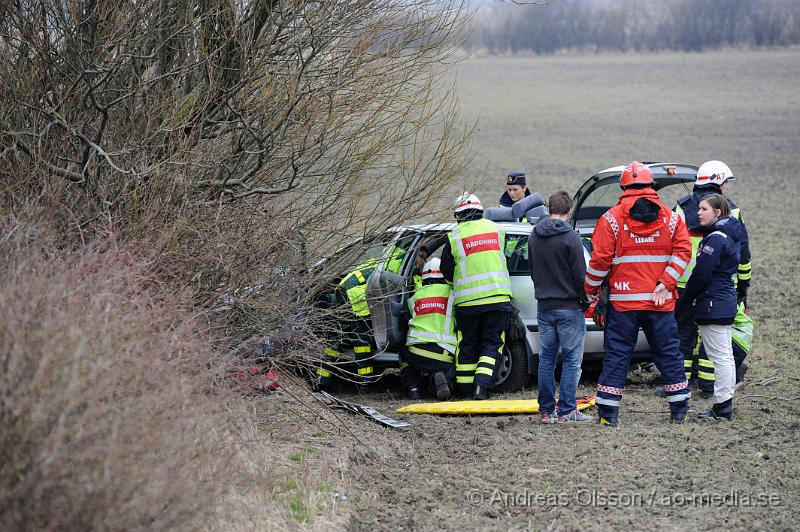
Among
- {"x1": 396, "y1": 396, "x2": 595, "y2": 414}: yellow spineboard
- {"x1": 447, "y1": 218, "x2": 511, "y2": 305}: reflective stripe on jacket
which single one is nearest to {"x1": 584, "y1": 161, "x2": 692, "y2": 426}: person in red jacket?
{"x1": 396, "y1": 396, "x2": 595, "y2": 414}: yellow spineboard

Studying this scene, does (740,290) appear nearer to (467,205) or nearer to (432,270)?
(467,205)

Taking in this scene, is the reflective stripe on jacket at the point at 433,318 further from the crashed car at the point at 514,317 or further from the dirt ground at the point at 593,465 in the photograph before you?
the dirt ground at the point at 593,465

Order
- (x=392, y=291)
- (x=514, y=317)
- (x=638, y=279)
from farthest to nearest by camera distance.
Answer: (x=514, y=317)
(x=392, y=291)
(x=638, y=279)

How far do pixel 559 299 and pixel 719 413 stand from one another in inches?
60.2

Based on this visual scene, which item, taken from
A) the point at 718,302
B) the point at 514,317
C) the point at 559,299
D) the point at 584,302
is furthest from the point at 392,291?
the point at 718,302

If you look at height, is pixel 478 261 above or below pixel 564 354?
above

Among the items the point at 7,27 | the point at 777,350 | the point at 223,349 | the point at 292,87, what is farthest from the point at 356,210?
the point at 777,350

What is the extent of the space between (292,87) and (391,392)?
10.8 feet

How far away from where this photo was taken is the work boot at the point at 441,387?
8.95 m

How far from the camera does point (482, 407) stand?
829 centimetres

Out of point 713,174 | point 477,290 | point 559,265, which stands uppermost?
point 713,174

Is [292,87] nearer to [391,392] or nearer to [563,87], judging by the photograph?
[391,392]

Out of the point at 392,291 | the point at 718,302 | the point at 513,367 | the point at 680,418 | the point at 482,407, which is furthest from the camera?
the point at 513,367

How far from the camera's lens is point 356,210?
319 inches
